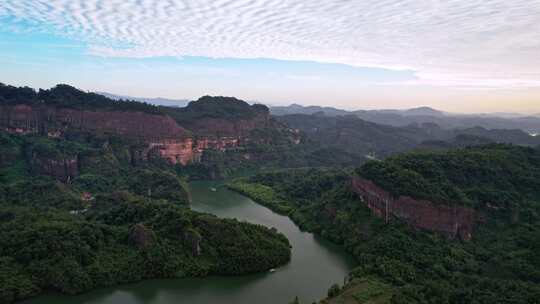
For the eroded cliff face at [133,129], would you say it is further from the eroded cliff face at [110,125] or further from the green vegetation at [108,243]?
the green vegetation at [108,243]

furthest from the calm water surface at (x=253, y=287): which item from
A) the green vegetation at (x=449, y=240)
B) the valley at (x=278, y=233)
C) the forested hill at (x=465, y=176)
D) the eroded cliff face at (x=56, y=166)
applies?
the eroded cliff face at (x=56, y=166)

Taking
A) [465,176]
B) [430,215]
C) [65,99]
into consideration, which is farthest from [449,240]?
[65,99]

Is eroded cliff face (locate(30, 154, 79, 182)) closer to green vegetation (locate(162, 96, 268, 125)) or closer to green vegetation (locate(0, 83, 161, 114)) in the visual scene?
green vegetation (locate(0, 83, 161, 114))

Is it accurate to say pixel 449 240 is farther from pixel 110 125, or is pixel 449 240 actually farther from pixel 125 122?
pixel 110 125

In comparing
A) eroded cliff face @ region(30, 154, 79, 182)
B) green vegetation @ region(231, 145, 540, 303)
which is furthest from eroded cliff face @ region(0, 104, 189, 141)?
green vegetation @ region(231, 145, 540, 303)

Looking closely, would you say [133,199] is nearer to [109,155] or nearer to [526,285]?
[109,155]

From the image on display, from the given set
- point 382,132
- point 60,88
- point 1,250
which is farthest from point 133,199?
point 382,132
